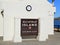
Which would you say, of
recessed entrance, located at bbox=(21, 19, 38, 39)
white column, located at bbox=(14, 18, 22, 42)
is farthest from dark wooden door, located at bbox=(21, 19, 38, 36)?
white column, located at bbox=(14, 18, 22, 42)

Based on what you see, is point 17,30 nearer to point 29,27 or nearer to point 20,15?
point 29,27

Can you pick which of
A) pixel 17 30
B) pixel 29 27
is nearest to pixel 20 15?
pixel 29 27

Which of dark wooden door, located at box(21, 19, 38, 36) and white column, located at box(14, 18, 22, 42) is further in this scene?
dark wooden door, located at box(21, 19, 38, 36)

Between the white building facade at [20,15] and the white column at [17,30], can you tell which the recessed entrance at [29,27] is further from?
the white column at [17,30]

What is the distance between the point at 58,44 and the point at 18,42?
10.4 ft

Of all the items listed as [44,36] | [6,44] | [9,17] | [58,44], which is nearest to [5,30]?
[9,17]

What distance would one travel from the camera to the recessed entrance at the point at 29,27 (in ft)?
52.0

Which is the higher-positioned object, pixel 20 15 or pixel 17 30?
pixel 20 15

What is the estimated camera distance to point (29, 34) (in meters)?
15.9

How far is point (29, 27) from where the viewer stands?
52.5 ft

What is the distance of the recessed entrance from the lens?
52.0 ft

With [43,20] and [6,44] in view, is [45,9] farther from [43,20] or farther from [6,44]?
[6,44]

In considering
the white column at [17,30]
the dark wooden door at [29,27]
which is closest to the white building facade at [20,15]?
the dark wooden door at [29,27]

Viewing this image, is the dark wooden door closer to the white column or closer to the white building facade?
the white building facade
